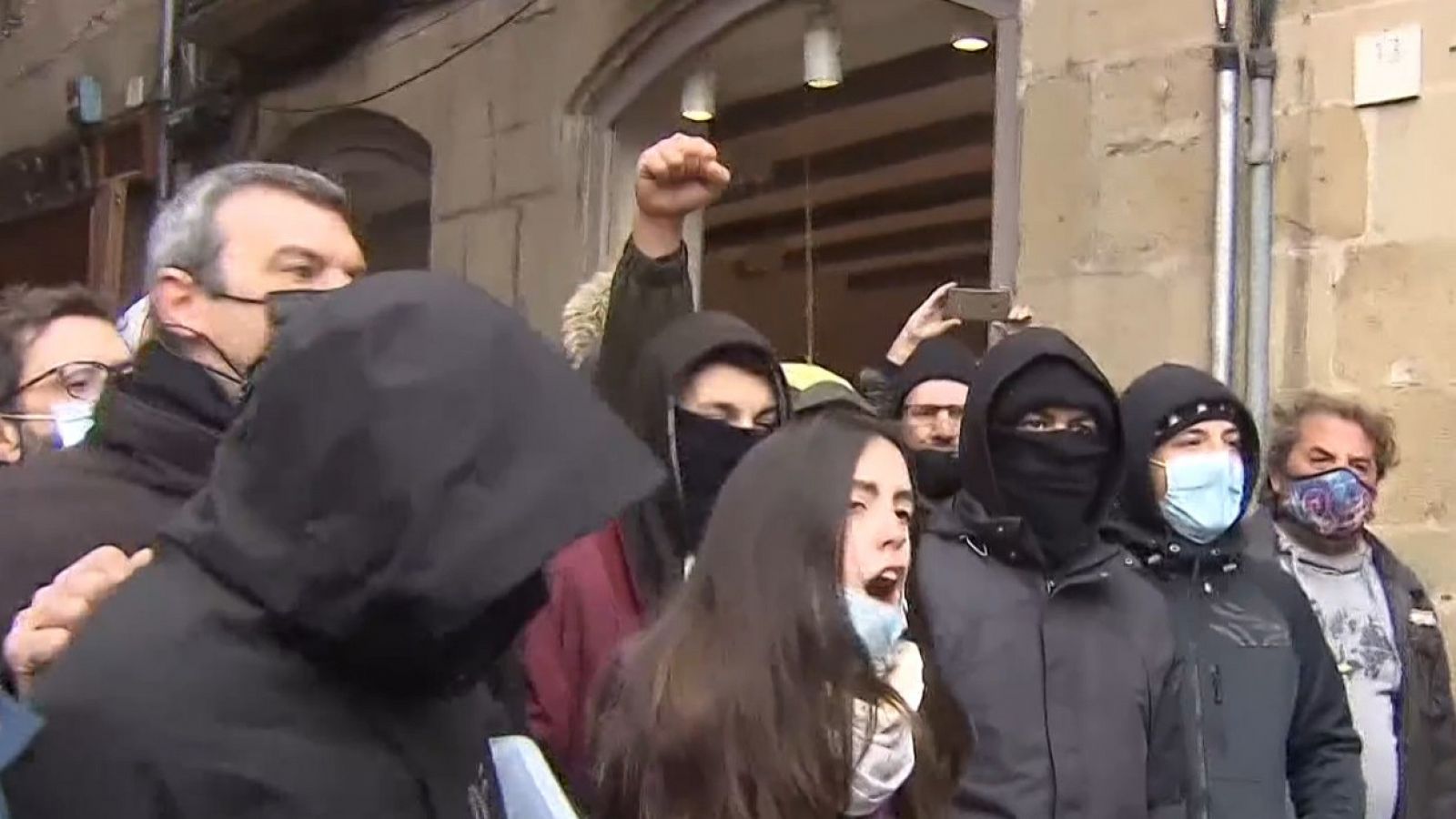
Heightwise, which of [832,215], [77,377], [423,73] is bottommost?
[77,377]

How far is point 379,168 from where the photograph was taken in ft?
28.2

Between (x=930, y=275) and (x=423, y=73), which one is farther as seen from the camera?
(x=423, y=73)

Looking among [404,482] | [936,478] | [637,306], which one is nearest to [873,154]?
[936,478]

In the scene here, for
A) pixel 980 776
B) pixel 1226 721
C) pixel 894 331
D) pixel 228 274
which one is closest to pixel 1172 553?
pixel 1226 721

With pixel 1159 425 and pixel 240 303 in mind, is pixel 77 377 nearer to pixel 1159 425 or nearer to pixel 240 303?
pixel 240 303

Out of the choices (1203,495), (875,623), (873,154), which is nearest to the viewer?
(875,623)

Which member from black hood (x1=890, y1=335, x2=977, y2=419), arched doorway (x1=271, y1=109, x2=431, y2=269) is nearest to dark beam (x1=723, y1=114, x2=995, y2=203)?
arched doorway (x1=271, y1=109, x2=431, y2=269)

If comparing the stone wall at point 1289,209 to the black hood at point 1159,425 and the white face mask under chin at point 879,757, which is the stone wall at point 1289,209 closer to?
the black hood at point 1159,425

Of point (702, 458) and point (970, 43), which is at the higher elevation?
point (970, 43)

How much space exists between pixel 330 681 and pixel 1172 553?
2.48 m

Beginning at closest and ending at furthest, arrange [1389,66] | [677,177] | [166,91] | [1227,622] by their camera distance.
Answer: [677,177]
[1227,622]
[1389,66]
[166,91]

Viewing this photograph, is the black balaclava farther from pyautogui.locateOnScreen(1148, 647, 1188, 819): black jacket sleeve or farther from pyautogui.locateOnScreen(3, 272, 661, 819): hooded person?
pyautogui.locateOnScreen(3, 272, 661, 819): hooded person

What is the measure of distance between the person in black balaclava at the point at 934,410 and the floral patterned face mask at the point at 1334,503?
0.80m

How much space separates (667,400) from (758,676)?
82 centimetres
